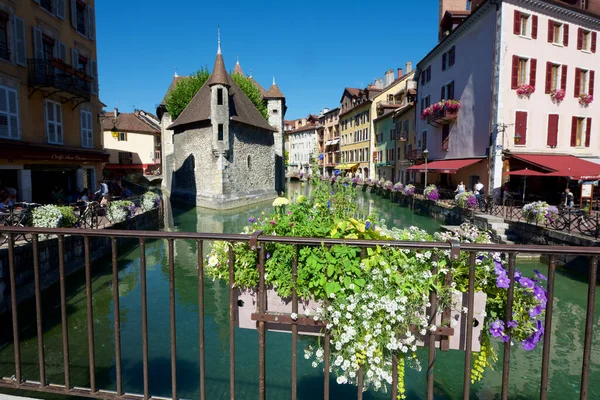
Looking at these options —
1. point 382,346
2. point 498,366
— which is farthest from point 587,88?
point 382,346

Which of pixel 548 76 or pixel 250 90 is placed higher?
pixel 250 90

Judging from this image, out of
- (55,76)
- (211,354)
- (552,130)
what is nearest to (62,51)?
(55,76)

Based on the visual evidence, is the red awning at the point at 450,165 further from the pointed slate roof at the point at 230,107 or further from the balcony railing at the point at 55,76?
the balcony railing at the point at 55,76

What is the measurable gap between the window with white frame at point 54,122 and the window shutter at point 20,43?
74.7 inches

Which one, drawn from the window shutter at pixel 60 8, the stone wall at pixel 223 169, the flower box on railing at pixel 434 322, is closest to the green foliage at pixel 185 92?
the stone wall at pixel 223 169

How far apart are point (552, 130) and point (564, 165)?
3913 mm

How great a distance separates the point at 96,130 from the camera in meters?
19.3

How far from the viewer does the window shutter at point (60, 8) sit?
16.0 m

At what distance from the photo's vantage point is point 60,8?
16.3m

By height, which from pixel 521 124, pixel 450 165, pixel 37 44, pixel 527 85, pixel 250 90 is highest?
pixel 250 90

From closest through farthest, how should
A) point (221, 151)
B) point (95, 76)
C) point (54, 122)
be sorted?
point (54, 122), point (95, 76), point (221, 151)

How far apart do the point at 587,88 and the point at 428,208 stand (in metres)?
11.6

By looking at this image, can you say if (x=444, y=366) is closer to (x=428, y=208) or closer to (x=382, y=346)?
(x=382, y=346)

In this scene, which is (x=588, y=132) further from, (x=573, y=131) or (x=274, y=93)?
(x=274, y=93)
